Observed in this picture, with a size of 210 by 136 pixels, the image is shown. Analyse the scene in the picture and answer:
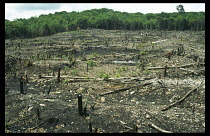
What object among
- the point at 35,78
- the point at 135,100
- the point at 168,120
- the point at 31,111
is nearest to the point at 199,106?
the point at 168,120

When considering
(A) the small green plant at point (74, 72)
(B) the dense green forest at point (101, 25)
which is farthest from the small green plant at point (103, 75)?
(B) the dense green forest at point (101, 25)

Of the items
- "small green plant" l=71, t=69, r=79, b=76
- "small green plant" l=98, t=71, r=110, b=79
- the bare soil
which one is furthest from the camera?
"small green plant" l=71, t=69, r=79, b=76

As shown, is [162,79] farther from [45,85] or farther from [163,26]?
[163,26]

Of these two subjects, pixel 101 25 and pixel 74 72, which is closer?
pixel 74 72

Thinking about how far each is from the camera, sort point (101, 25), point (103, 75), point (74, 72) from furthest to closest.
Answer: point (101, 25) → point (74, 72) → point (103, 75)

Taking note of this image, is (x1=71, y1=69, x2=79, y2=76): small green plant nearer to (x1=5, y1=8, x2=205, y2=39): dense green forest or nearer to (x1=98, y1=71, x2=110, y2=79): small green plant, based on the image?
(x1=98, y1=71, x2=110, y2=79): small green plant

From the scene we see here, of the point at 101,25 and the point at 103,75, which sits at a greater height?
the point at 101,25

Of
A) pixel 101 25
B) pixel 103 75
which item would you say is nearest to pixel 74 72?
pixel 103 75

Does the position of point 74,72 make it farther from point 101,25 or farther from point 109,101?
point 101,25

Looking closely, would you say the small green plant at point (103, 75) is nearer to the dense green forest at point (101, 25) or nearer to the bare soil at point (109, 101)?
the bare soil at point (109, 101)

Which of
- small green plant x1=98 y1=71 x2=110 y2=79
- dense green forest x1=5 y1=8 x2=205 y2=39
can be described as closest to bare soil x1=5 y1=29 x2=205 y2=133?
small green plant x1=98 y1=71 x2=110 y2=79

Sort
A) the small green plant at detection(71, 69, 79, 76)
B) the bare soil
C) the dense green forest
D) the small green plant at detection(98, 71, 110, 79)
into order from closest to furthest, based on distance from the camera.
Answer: the bare soil → the small green plant at detection(98, 71, 110, 79) → the small green plant at detection(71, 69, 79, 76) → the dense green forest

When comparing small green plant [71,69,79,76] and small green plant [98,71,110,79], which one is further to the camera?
small green plant [71,69,79,76]

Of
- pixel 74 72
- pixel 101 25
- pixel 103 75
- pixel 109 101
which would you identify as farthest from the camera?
pixel 101 25
